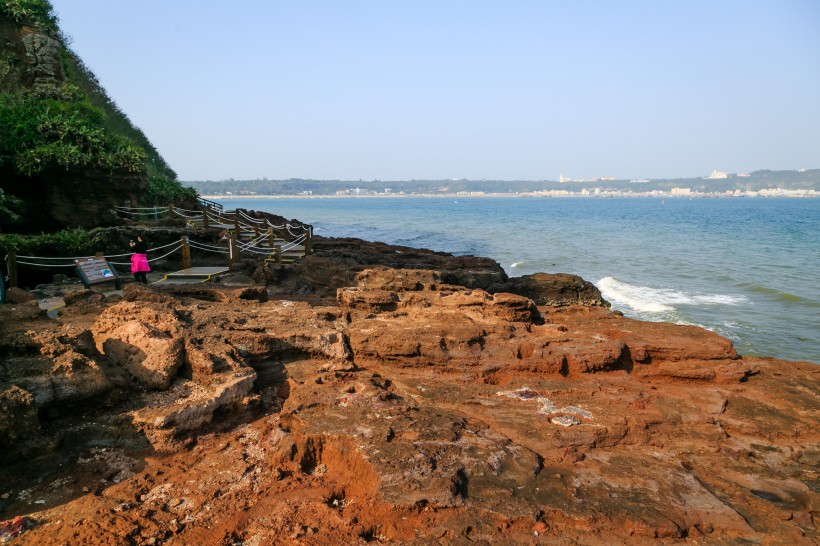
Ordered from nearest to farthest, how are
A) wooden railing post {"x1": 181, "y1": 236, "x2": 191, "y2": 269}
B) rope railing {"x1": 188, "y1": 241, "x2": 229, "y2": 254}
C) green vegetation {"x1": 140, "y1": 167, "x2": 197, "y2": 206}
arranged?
1. wooden railing post {"x1": 181, "y1": 236, "x2": 191, "y2": 269}
2. rope railing {"x1": 188, "y1": 241, "x2": 229, "y2": 254}
3. green vegetation {"x1": 140, "y1": 167, "x2": 197, "y2": 206}

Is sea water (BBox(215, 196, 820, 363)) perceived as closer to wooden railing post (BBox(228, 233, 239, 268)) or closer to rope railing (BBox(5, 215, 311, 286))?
rope railing (BBox(5, 215, 311, 286))

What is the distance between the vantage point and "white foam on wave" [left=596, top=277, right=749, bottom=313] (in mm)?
18870

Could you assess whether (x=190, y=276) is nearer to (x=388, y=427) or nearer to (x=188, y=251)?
(x=188, y=251)

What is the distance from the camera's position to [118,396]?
5.71 m

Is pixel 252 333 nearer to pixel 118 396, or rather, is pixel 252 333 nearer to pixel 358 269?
pixel 118 396

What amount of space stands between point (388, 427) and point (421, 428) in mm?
350

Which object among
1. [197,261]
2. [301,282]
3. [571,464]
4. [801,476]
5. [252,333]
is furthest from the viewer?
[197,261]

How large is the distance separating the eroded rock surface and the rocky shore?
0.08 ft

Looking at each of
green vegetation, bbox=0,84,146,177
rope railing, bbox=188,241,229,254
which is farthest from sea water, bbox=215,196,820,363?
green vegetation, bbox=0,84,146,177

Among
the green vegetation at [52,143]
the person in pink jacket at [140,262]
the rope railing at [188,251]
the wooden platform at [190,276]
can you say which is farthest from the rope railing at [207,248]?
the person in pink jacket at [140,262]

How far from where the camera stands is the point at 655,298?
67.2 feet

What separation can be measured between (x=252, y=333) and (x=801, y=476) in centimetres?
666

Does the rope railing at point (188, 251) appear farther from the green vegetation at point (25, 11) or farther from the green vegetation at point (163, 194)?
the green vegetation at point (25, 11)

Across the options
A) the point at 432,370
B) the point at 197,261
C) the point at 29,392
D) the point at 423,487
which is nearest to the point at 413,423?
the point at 423,487
